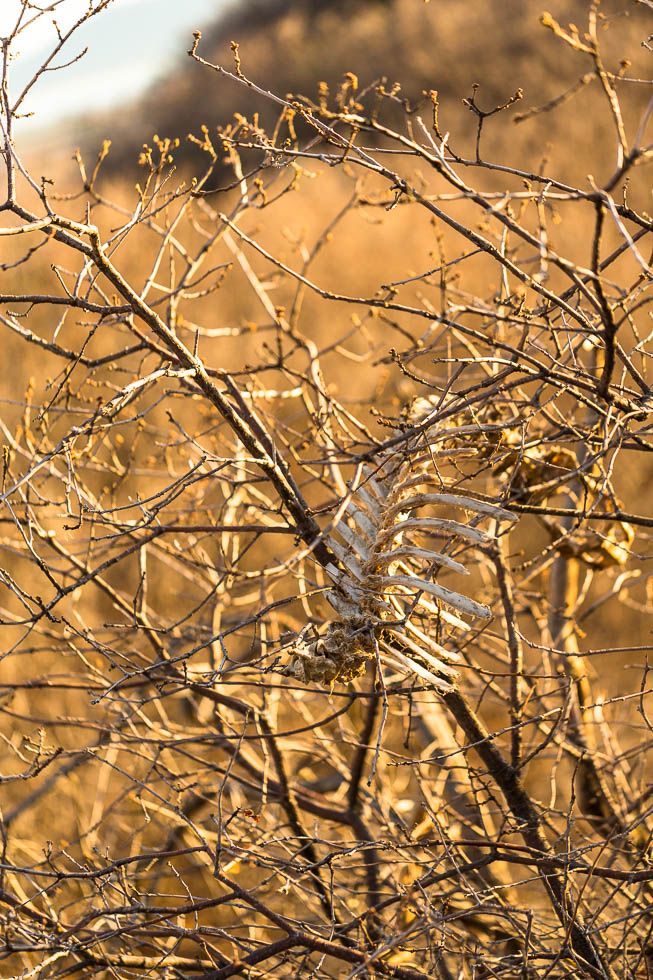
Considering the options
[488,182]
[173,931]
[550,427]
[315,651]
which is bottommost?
[173,931]

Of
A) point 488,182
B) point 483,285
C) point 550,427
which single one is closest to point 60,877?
point 550,427

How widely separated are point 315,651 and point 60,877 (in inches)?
27.1

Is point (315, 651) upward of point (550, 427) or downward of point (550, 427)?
downward

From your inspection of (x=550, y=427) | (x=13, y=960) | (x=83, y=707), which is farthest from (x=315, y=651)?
(x=83, y=707)

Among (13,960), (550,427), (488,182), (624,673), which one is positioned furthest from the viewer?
(488,182)

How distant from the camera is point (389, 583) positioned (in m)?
1.80

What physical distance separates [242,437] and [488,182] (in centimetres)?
880

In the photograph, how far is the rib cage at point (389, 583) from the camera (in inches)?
67.7

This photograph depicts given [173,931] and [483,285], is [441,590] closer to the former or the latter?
[173,931]

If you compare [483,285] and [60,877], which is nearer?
[60,877]

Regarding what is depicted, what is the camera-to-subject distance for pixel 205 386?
1792mm

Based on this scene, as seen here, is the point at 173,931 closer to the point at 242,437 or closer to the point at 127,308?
the point at 242,437

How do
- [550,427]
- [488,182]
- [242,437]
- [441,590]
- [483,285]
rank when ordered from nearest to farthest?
[441,590] < [242,437] < [550,427] < [483,285] < [488,182]

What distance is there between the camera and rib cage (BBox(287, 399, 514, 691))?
172cm
